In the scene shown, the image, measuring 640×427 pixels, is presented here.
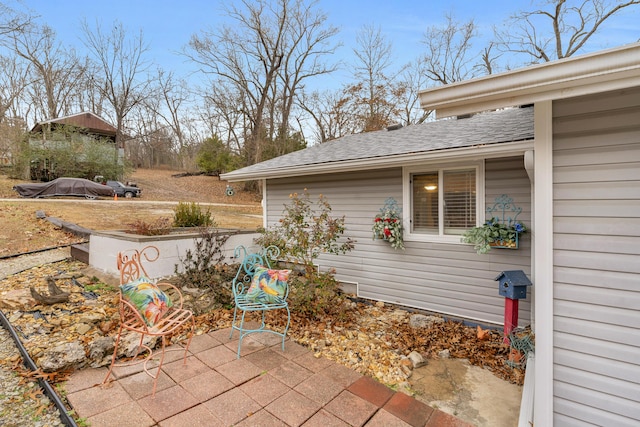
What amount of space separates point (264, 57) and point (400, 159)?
18.5 metres

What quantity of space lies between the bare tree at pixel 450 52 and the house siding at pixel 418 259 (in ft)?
44.9

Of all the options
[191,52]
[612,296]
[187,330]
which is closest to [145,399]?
[187,330]

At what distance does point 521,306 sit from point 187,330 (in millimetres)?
4078

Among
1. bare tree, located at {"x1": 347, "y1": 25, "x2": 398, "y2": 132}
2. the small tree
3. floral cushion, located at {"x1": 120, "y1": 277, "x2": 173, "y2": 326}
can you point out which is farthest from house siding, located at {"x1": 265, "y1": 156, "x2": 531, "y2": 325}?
the small tree

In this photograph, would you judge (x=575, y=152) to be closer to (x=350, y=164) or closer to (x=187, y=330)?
(x=350, y=164)

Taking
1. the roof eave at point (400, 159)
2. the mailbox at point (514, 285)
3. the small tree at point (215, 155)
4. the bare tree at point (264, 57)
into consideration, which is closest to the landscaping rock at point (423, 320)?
the mailbox at point (514, 285)

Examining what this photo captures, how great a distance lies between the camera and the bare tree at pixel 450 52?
51.8 ft

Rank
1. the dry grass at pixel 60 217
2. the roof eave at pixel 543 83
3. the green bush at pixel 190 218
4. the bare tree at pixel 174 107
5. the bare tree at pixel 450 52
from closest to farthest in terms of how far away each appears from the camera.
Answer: the roof eave at pixel 543 83, the green bush at pixel 190 218, the dry grass at pixel 60 217, the bare tree at pixel 450 52, the bare tree at pixel 174 107

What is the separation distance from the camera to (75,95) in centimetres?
2397

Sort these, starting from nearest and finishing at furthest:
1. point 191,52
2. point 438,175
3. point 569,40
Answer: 1. point 438,175
2. point 569,40
3. point 191,52

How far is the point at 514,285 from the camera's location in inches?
132

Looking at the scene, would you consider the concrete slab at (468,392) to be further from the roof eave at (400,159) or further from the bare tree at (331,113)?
the bare tree at (331,113)

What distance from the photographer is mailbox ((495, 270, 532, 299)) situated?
132 inches

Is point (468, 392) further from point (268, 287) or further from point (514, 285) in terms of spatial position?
point (268, 287)
